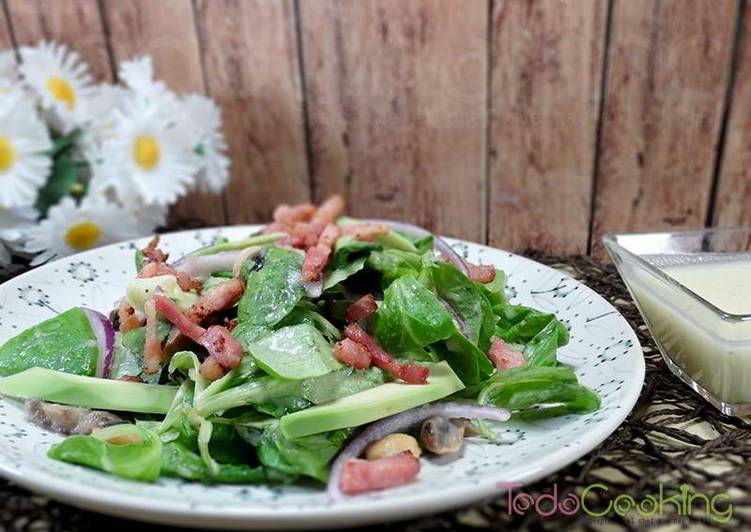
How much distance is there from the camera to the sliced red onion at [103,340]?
4.29 ft

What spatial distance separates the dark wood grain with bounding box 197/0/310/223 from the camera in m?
2.35

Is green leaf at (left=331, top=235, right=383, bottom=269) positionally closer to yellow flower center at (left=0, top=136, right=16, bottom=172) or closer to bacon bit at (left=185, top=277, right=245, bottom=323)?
bacon bit at (left=185, top=277, right=245, bottom=323)

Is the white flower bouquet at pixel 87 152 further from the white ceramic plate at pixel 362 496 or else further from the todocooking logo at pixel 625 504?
the todocooking logo at pixel 625 504

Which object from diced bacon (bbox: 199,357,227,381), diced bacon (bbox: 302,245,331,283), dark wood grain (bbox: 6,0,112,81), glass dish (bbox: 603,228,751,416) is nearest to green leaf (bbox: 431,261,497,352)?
diced bacon (bbox: 302,245,331,283)

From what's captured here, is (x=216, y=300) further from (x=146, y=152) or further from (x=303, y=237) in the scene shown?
(x=146, y=152)

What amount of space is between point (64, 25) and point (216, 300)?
1632 mm

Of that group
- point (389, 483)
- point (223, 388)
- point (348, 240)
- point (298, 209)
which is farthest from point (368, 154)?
point (389, 483)

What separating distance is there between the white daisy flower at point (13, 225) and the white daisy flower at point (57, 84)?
0.31 meters

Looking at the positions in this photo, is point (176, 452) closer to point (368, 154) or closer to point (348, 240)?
point (348, 240)

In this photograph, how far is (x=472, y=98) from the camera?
2.35 meters

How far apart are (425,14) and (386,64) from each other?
0.20 meters

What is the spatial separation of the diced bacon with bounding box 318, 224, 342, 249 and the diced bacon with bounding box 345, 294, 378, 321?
0.53 ft

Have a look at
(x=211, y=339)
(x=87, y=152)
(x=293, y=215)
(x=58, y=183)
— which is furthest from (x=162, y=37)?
(x=211, y=339)

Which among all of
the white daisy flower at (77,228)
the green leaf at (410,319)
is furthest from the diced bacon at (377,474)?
the white daisy flower at (77,228)
